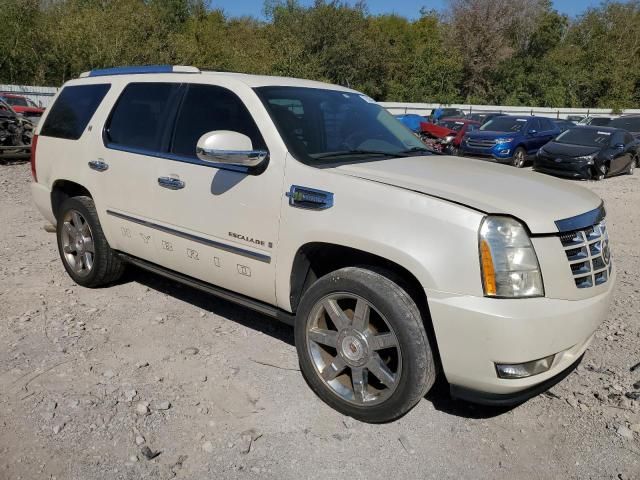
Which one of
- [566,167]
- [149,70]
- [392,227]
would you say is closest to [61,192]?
[149,70]

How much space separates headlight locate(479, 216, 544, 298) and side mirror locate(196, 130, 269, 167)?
4.56 feet

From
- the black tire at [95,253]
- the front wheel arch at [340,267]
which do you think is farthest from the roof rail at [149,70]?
the front wheel arch at [340,267]

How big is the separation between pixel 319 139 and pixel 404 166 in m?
0.57

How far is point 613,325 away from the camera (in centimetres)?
442

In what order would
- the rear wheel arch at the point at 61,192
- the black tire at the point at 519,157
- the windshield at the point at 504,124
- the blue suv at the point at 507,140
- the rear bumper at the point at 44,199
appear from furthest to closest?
1. the windshield at the point at 504,124
2. the black tire at the point at 519,157
3. the blue suv at the point at 507,140
4. the rear bumper at the point at 44,199
5. the rear wheel arch at the point at 61,192

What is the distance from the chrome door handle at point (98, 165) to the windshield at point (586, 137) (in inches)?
549

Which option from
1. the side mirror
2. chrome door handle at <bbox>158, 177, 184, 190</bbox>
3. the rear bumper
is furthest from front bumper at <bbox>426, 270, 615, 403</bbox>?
the rear bumper

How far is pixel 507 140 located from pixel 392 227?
1501 cm

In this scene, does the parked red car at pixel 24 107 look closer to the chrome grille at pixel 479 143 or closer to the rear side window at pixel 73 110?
the chrome grille at pixel 479 143

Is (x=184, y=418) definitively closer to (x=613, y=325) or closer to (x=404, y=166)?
(x=404, y=166)

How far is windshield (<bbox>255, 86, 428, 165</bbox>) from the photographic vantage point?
3.44 m

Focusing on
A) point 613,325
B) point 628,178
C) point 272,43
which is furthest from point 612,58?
point 613,325

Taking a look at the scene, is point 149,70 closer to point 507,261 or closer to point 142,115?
point 142,115

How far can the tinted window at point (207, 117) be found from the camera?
3.58m
